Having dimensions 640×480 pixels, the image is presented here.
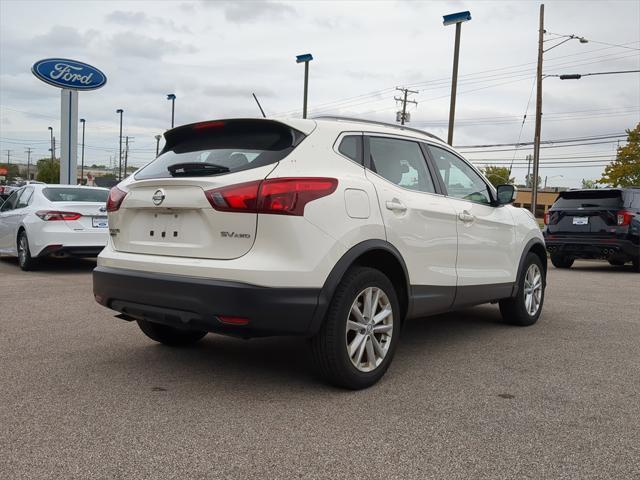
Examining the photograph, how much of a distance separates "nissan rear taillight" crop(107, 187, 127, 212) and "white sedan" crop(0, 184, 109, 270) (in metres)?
5.73

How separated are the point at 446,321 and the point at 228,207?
145 inches

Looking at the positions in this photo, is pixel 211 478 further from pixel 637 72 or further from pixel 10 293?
pixel 637 72

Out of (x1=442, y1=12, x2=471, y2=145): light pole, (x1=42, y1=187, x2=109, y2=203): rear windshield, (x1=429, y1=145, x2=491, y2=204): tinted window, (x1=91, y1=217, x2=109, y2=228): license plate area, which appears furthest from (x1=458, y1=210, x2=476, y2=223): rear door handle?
(x1=442, y1=12, x2=471, y2=145): light pole

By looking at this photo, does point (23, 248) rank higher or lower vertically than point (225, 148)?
lower

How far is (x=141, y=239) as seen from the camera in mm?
4195

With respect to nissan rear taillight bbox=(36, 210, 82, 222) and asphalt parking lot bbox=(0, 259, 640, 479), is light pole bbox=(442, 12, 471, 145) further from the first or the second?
asphalt parking lot bbox=(0, 259, 640, 479)

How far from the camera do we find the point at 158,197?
159 inches

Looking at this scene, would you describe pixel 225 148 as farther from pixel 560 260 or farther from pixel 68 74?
pixel 68 74

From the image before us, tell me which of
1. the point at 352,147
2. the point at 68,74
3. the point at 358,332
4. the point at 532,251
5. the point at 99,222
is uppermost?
the point at 68,74

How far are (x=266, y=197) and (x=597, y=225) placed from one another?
35.0 ft

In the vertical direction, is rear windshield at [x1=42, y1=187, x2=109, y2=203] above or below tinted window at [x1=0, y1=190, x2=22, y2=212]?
above

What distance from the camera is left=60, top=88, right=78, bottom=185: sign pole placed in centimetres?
2142

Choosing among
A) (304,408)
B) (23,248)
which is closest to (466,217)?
(304,408)

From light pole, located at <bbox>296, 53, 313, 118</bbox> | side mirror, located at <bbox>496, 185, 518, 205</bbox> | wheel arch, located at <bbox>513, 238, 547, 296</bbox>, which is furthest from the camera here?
light pole, located at <bbox>296, 53, 313, 118</bbox>
